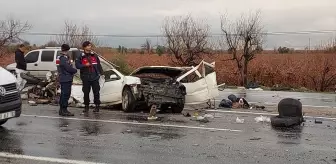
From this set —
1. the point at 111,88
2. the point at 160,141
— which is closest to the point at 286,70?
the point at 111,88

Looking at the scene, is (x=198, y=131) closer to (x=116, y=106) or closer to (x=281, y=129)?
(x=281, y=129)

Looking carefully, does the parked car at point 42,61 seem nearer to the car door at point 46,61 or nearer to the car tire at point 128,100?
the car door at point 46,61

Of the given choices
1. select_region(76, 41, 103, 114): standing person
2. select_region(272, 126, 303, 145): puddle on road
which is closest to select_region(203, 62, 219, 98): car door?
select_region(76, 41, 103, 114): standing person

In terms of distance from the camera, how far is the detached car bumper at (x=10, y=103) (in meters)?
8.06

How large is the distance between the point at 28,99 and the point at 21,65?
5.03 ft

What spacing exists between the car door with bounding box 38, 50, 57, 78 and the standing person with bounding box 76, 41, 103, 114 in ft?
31.7

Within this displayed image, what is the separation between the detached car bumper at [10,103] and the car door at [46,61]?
490 inches

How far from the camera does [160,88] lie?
1145cm

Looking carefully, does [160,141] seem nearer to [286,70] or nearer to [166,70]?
[166,70]

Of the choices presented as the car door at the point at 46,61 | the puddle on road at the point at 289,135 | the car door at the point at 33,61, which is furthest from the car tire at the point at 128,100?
the car door at the point at 33,61

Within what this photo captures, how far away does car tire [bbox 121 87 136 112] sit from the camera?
11.7 metres

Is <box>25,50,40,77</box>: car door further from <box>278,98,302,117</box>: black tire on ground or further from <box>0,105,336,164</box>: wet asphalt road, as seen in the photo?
<box>278,98,302,117</box>: black tire on ground

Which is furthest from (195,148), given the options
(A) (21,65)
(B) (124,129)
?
(A) (21,65)

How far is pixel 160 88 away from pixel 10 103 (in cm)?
420
